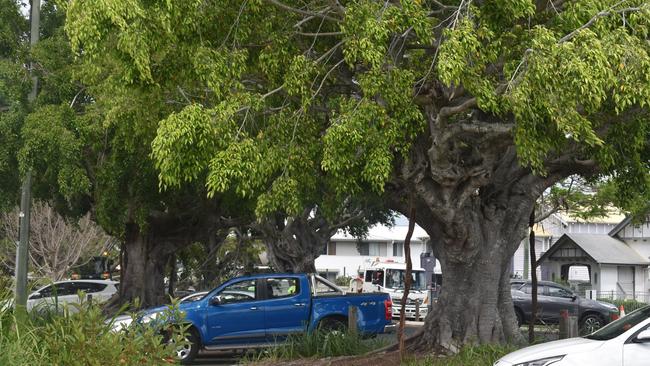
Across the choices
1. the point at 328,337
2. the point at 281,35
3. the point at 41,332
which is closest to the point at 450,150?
the point at 281,35

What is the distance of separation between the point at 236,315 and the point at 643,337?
391 inches

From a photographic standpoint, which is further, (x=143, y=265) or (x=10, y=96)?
(x=143, y=265)

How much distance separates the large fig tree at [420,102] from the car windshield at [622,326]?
2.17 meters

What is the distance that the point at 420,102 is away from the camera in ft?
41.7

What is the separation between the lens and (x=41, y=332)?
27.0 ft

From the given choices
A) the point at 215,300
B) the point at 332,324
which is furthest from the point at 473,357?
the point at 215,300

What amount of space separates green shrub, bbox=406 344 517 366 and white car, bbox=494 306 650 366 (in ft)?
8.82

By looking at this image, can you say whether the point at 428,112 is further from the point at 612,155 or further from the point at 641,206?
the point at 641,206

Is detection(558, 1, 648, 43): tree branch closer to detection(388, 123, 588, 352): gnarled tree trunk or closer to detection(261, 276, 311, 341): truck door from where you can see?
detection(388, 123, 588, 352): gnarled tree trunk

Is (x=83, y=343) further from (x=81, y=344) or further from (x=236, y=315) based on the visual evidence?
(x=236, y=315)

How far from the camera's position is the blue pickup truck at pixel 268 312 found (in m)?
17.3

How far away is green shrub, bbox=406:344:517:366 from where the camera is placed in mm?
12516

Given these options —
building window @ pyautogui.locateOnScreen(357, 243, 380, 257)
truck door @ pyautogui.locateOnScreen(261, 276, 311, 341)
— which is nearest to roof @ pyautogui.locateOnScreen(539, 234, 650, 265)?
truck door @ pyautogui.locateOnScreen(261, 276, 311, 341)

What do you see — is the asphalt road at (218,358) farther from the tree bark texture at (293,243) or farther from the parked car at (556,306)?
the tree bark texture at (293,243)
